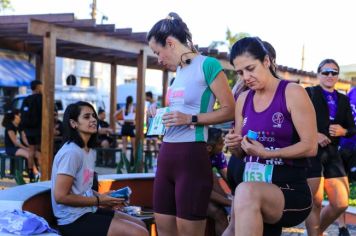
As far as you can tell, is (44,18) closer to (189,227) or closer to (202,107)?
(202,107)

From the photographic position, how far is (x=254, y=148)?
258 cm

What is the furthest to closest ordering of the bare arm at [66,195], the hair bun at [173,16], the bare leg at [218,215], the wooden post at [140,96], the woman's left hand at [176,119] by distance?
the wooden post at [140,96]
the bare leg at [218,215]
the bare arm at [66,195]
the hair bun at [173,16]
the woman's left hand at [176,119]

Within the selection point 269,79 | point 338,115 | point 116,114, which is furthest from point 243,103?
point 116,114

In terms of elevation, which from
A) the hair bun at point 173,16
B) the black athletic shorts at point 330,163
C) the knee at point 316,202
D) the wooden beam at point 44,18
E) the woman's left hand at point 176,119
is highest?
the wooden beam at point 44,18

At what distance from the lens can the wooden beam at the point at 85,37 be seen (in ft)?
30.4

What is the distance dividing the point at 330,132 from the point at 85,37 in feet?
23.0

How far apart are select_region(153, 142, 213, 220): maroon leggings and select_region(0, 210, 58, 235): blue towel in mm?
717

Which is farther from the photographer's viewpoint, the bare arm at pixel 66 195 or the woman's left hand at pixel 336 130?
the woman's left hand at pixel 336 130

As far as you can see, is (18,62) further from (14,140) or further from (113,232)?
(113,232)

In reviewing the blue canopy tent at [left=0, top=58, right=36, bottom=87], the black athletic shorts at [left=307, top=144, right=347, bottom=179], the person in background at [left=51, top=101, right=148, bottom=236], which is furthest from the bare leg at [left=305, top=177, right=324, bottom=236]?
the blue canopy tent at [left=0, top=58, right=36, bottom=87]

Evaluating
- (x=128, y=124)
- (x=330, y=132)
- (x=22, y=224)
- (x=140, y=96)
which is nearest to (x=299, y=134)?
(x=22, y=224)

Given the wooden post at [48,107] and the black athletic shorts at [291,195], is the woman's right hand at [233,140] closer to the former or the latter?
the black athletic shorts at [291,195]

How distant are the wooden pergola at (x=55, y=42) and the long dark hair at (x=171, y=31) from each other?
5.07 m

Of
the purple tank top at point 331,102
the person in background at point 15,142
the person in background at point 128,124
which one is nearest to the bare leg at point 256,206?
the purple tank top at point 331,102
